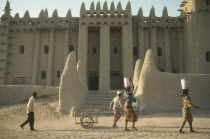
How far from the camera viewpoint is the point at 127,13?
78.8 feet

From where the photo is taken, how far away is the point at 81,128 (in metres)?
10.1

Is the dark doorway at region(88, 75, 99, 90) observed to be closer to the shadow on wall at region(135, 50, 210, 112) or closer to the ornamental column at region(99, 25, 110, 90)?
the ornamental column at region(99, 25, 110, 90)

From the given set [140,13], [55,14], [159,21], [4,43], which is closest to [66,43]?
[55,14]

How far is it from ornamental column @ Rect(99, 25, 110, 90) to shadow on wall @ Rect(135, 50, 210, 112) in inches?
327

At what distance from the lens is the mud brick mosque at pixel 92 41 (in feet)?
78.6

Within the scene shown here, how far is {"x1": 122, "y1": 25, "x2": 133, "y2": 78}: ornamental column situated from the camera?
22.7m

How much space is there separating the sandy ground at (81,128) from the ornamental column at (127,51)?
9.22 meters

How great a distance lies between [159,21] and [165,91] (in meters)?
13.9

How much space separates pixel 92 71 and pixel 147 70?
1190 cm

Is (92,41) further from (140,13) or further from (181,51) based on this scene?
(181,51)

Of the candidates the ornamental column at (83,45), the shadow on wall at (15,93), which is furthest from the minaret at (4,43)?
the ornamental column at (83,45)

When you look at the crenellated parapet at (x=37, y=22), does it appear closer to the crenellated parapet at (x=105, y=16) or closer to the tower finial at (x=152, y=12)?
the crenellated parapet at (x=105, y=16)

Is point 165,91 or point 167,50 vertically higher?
point 167,50

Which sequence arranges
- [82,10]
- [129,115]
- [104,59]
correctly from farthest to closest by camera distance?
[82,10] → [104,59] → [129,115]
